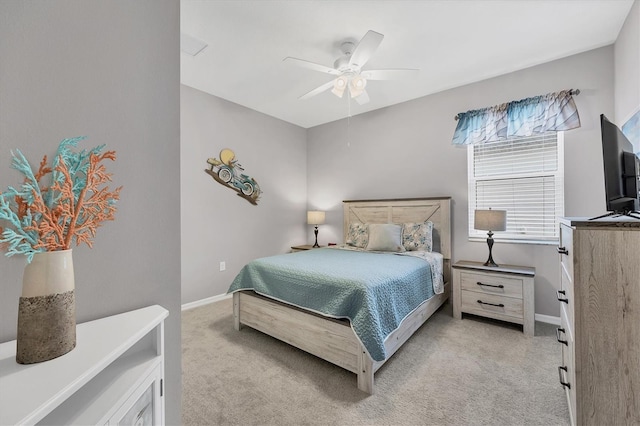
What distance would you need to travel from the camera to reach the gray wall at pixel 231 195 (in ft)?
10.8

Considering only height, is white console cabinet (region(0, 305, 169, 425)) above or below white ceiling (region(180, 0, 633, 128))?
below

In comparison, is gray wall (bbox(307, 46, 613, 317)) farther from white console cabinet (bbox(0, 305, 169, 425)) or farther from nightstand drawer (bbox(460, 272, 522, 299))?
white console cabinet (bbox(0, 305, 169, 425))

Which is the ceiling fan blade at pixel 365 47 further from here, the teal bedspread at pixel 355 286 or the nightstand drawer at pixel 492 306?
the nightstand drawer at pixel 492 306

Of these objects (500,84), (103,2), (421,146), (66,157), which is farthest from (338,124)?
(66,157)

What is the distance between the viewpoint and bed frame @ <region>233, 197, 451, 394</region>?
1811 mm

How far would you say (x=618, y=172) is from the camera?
130 centimetres

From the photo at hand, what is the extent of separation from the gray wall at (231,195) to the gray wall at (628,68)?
391 centimetres

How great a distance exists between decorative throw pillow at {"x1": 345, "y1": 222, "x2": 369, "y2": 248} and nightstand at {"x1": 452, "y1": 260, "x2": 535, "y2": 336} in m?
1.16

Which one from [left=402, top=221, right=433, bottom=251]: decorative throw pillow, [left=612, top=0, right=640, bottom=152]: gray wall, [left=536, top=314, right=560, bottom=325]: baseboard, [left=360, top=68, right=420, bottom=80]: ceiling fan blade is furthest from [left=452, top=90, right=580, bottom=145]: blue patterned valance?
[left=536, top=314, right=560, bottom=325]: baseboard

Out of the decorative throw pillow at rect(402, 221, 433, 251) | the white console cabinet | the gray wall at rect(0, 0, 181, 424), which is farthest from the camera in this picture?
the decorative throw pillow at rect(402, 221, 433, 251)

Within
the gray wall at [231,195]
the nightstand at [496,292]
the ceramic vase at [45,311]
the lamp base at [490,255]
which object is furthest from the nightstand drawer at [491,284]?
the ceramic vase at [45,311]

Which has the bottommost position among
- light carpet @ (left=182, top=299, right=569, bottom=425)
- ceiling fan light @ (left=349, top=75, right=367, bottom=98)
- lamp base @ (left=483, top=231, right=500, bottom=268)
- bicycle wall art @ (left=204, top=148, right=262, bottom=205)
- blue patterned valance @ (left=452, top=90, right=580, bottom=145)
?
light carpet @ (left=182, top=299, right=569, bottom=425)

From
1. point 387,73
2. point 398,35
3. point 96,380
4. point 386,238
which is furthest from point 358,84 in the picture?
point 96,380

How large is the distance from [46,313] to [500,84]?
159 inches
